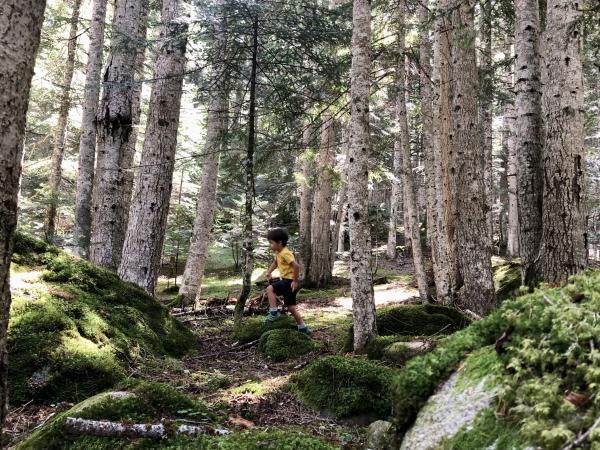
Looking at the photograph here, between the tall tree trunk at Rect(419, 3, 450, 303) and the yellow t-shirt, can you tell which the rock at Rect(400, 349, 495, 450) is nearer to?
the yellow t-shirt

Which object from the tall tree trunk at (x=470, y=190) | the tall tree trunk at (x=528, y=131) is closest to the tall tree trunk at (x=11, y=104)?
the tall tree trunk at (x=528, y=131)

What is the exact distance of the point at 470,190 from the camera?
845 centimetres

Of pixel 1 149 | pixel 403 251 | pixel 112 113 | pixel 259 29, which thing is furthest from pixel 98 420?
pixel 403 251

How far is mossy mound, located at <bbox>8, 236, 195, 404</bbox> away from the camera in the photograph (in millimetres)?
4469

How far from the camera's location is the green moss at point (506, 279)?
11.7 metres

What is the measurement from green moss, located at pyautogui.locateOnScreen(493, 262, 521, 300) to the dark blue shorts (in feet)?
18.8

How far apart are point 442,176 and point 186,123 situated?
1690 cm

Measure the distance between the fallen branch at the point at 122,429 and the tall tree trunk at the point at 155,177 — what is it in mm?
5908

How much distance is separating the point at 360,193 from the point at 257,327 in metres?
3.36

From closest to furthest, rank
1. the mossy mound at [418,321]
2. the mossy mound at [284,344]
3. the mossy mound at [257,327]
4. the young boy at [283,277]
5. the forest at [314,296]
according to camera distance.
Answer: the forest at [314,296], the mossy mound at [284,344], the mossy mound at [418,321], the mossy mound at [257,327], the young boy at [283,277]

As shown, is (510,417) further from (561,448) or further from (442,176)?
(442,176)

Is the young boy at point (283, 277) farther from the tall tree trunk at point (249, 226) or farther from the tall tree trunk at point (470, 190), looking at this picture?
the tall tree trunk at point (470, 190)

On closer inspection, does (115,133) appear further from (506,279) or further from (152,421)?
(506,279)

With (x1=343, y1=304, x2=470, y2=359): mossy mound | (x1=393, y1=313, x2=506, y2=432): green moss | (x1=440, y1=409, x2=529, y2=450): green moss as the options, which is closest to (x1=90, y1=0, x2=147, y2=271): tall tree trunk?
(x1=343, y1=304, x2=470, y2=359): mossy mound
